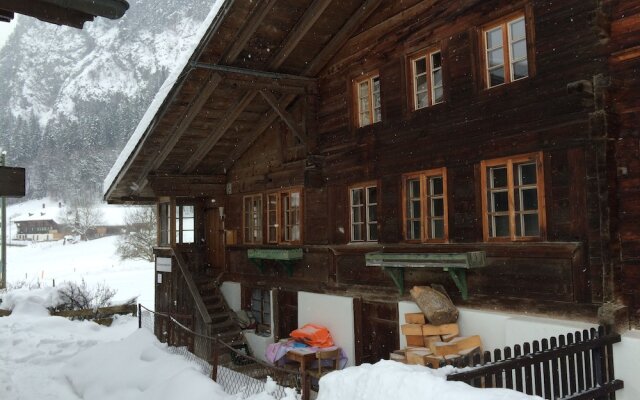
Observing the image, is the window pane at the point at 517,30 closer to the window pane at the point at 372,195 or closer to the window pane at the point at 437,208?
the window pane at the point at 437,208

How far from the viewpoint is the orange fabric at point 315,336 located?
1176 centimetres

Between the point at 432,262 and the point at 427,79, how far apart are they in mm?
3482

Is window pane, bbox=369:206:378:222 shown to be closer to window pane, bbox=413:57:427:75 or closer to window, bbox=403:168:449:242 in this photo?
window, bbox=403:168:449:242

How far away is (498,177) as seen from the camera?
28.6ft

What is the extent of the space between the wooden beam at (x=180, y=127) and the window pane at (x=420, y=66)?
4.12 meters

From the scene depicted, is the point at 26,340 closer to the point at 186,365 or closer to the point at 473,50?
the point at 186,365

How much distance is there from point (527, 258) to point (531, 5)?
389 cm

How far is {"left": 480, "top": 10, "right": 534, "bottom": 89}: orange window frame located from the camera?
8.15 m

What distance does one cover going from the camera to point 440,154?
9.58m

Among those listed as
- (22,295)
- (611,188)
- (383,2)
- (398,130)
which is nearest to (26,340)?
(22,295)

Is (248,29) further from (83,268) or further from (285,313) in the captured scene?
(83,268)

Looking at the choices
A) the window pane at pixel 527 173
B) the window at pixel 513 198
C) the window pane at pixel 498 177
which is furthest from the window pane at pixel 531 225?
the window pane at pixel 498 177

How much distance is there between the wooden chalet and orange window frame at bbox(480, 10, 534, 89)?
0.03 meters

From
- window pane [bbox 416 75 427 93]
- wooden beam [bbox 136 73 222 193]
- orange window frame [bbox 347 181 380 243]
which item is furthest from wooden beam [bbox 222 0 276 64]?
orange window frame [bbox 347 181 380 243]
